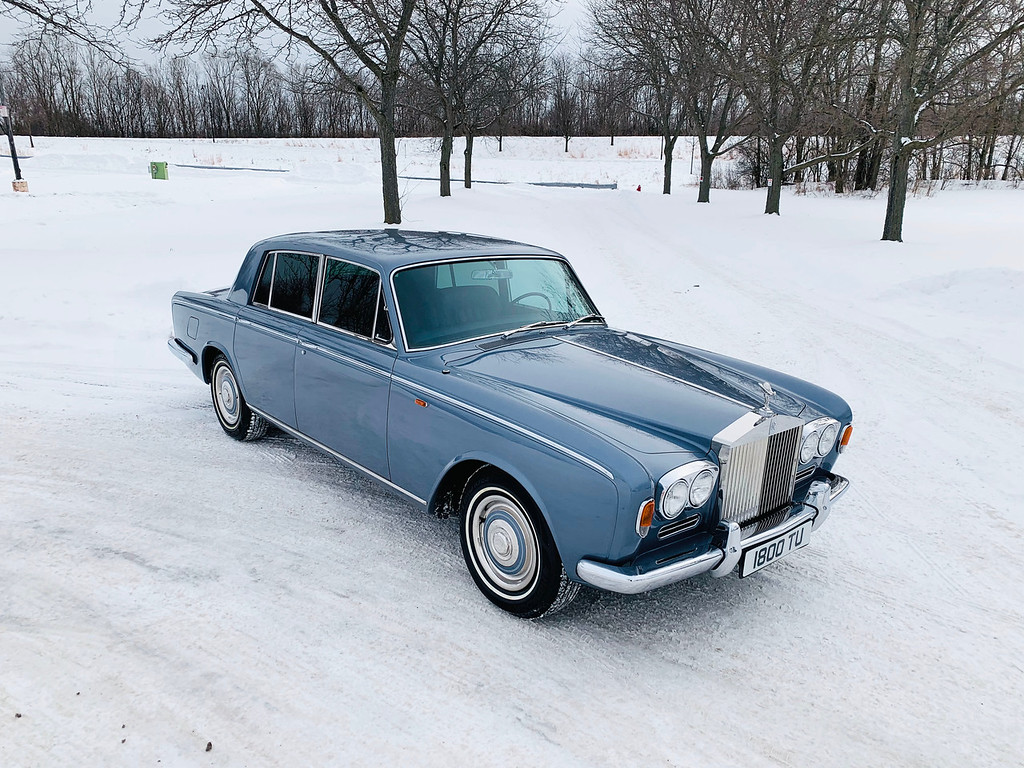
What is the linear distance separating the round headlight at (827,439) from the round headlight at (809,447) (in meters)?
0.06

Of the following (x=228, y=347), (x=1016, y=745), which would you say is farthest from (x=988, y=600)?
(x=228, y=347)

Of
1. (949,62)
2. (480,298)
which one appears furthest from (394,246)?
(949,62)

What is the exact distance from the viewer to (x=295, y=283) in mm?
4723

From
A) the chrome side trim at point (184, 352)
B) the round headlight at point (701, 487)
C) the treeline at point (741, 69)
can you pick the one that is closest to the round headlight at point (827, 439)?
the round headlight at point (701, 487)

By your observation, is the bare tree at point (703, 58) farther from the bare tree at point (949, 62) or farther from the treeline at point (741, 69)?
the bare tree at point (949, 62)

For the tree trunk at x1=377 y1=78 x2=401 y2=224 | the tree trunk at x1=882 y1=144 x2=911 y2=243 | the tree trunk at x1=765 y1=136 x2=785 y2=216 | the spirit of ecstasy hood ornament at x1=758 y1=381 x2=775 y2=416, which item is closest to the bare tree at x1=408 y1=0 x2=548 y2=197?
the tree trunk at x1=377 y1=78 x2=401 y2=224

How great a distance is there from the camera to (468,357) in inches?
147

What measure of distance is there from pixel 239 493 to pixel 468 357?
1941 millimetres

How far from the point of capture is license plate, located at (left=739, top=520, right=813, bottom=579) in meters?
3.11

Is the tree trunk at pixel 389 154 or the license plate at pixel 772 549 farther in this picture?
the tree trunk at pixel 389 154

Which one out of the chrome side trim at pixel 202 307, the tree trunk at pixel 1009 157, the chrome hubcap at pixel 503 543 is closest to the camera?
the chrome hubcap at pixel 503 543

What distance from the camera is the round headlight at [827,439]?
356cm

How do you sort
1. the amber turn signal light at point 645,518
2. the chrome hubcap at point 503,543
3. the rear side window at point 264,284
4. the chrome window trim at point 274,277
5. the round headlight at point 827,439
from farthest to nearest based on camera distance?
the rear side window at point 264,284
the chrome window trim at point 274,277
the round headlight at point 827,439
the chrome hubcap at point 503,543
the amber turn signal light at point 645,518

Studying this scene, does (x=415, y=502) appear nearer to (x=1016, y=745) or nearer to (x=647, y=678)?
(x=647, y=678)
